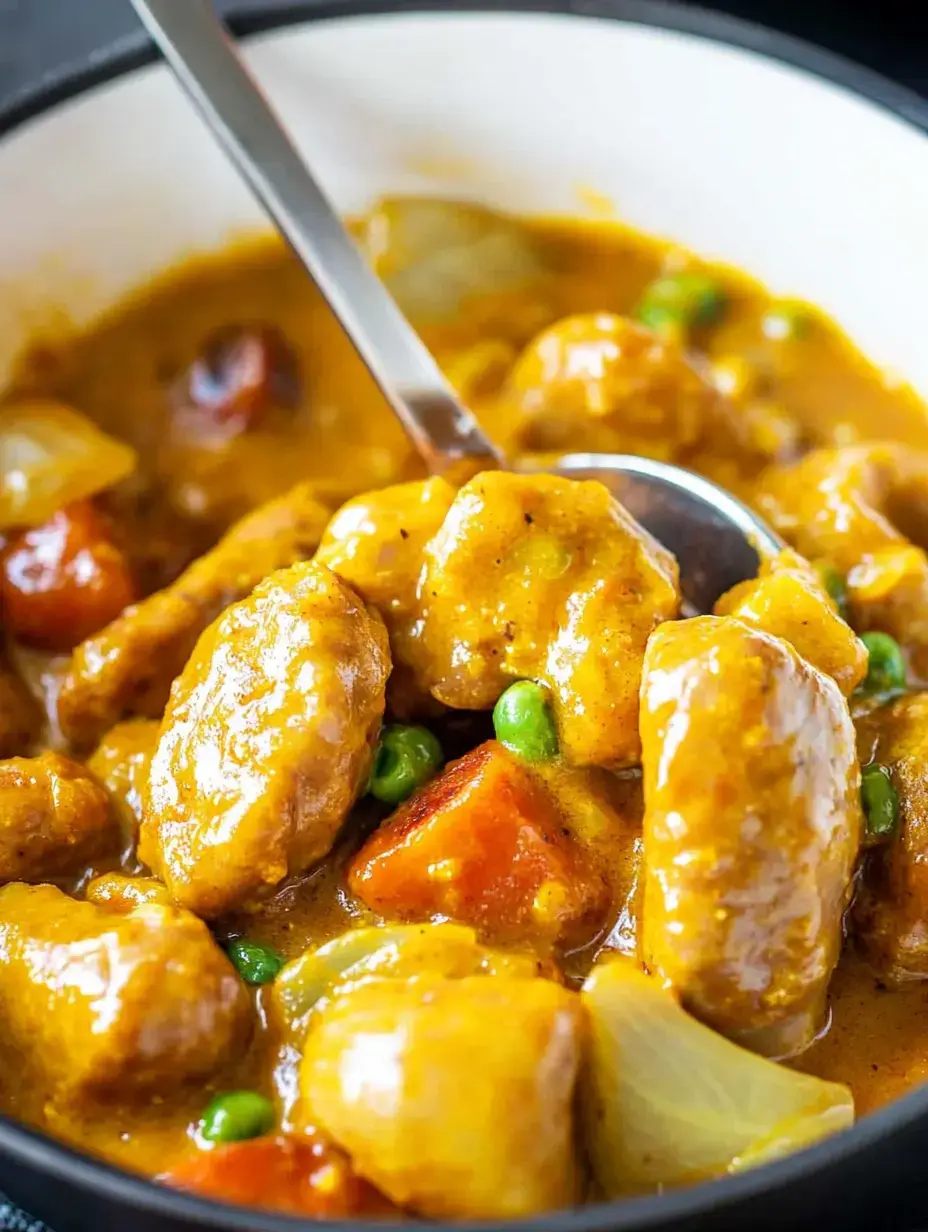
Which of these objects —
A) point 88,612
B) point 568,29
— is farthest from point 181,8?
point 88,612

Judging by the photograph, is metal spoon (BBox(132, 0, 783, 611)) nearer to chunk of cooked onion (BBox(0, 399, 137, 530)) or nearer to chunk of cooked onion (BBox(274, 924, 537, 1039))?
chunk of cooked onion (BBox(0, 399, 137, 530))

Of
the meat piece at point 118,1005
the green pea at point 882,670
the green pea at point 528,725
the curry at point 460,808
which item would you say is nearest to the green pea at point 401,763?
the curry at point 460,808

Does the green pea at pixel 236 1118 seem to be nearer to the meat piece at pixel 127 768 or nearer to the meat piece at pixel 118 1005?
the meat piece at pixel 118 1005

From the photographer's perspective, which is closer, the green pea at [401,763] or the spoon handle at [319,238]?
the green pea at [401,763]

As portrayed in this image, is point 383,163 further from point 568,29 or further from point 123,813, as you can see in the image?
point 123,813

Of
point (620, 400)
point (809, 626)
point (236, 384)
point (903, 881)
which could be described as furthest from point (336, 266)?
point (903, 881)

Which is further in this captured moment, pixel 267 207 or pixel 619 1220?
pixel 267 207

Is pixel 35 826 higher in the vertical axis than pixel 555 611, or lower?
higher
